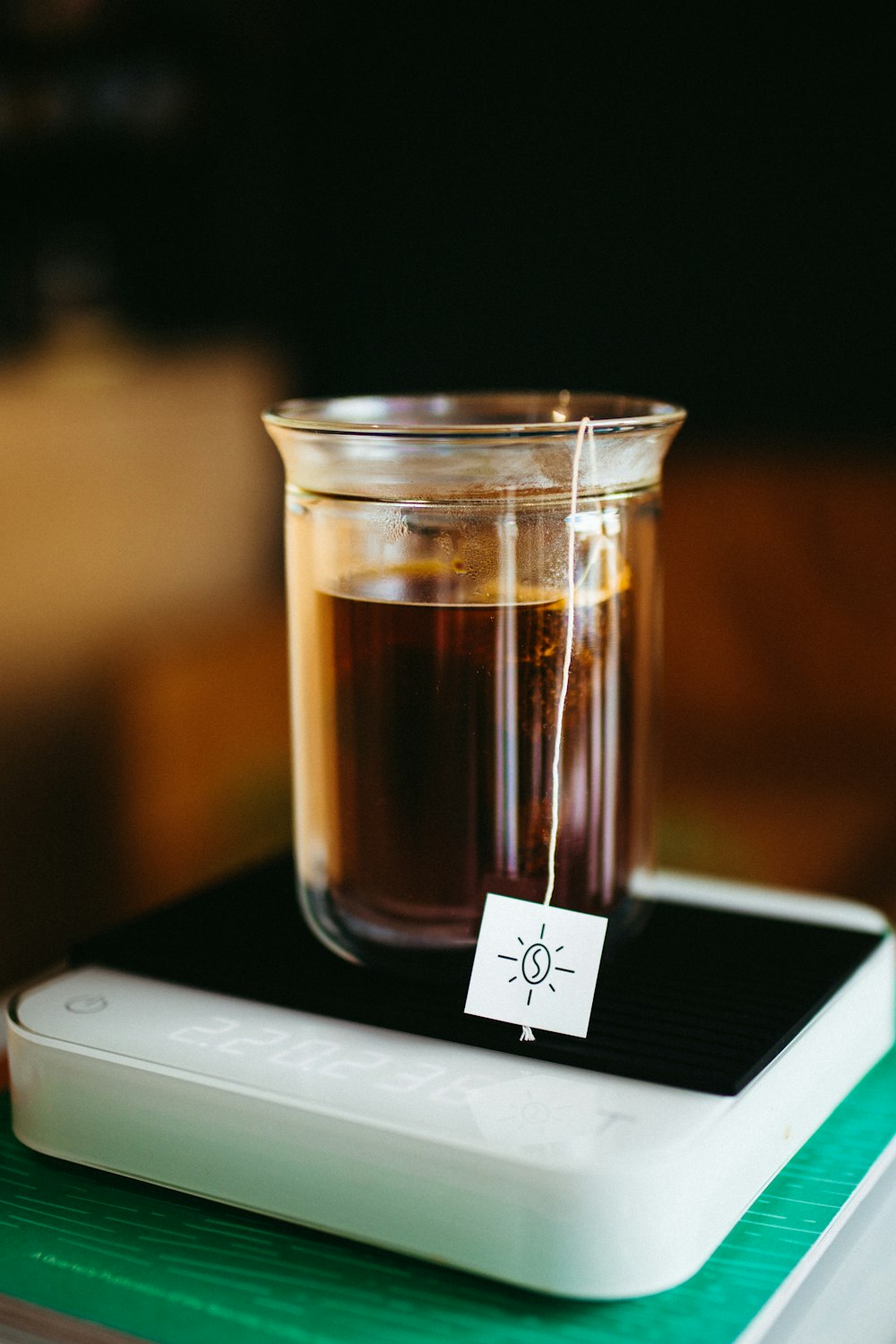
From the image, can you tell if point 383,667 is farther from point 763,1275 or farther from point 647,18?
point 647,18

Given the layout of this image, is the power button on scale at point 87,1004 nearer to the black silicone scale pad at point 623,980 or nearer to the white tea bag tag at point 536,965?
the black silicone scale pad at point 623,980

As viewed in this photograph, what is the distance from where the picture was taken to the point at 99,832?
8.54 feet

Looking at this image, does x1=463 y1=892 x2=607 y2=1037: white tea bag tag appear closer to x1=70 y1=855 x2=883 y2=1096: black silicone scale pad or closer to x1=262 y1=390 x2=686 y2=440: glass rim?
x1=70 y1=855 x2=883 y2=1096: black silicone scale pad

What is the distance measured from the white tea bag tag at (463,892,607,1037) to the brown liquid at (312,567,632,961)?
0.15 ft

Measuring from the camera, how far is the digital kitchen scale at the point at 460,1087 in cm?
56

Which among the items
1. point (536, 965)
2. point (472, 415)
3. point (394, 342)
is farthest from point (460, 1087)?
point (394, 342)

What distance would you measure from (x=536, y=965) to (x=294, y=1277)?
161 mm

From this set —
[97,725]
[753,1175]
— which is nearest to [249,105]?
[97,725]

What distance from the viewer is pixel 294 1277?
59cm

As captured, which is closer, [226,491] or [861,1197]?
[861,1197]

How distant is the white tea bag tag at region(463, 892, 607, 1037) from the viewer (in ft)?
2.07

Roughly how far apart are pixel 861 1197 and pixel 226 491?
2.34m

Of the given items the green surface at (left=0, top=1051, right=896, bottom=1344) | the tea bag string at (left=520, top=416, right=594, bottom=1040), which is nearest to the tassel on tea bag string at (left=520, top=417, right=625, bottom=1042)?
the tea bag string at (left=520, top=416, right=594, bottom=1040)

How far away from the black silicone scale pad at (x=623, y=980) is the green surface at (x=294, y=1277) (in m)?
0.07
